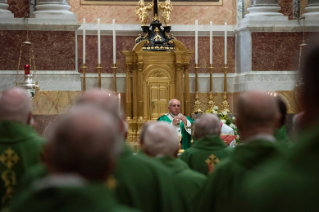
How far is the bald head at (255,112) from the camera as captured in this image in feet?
12.5

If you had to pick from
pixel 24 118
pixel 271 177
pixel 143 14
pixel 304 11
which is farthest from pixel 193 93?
pixel 271 177

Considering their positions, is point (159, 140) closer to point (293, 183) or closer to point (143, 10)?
point (293, 183)

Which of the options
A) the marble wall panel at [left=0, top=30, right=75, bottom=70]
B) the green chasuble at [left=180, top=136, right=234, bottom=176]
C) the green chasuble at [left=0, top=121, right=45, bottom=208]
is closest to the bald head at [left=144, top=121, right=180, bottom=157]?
the green chasuble at [left=0, top=121, right=45, bottom=208]

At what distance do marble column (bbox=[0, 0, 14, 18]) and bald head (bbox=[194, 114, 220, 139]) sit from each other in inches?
276

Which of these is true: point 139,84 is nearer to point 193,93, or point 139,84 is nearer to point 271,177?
point 193,93

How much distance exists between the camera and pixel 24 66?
1152 cm

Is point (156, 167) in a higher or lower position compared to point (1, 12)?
lower

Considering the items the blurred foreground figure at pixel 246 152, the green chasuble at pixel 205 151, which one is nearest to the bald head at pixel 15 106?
the blurred foreground figure at pixel 246 152

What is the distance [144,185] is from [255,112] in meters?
0.69

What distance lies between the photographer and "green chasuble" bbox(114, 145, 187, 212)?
3809 millimetres

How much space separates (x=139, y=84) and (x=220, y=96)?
5.95 ft

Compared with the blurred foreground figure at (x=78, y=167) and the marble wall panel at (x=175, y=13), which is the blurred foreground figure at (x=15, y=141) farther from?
the marble wall panel at (x=175, y=13)

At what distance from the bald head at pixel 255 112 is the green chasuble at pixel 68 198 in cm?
172

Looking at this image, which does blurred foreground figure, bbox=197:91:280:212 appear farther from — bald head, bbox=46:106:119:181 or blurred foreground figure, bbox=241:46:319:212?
bald head, bbox=46:106:119:181
